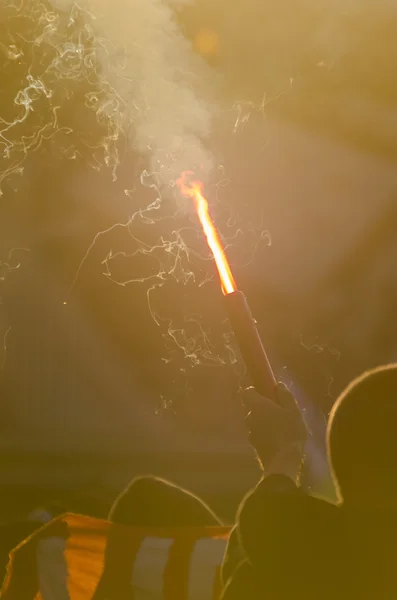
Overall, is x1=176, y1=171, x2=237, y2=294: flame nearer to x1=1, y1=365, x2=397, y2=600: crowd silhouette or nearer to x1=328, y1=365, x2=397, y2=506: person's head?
x1=1, y1=365, x2=397, y2=600: crowd silhouette

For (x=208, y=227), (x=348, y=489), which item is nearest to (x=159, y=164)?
(x=208, y=227)

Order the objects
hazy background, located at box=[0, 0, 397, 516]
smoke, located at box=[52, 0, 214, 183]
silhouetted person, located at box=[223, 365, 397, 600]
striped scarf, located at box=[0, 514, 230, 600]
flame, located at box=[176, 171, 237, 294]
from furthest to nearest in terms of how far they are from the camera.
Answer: hazy background, located at box=[0, 0, 397, 516] < smoke, located at box=[52, 0, 214, 183] < flame, located at box=[176, 171, 237, 294] < striped scarf, located at box=[0, 514, 230, 600] < silhouetted person, located at box=[223, 365, 397, 600]

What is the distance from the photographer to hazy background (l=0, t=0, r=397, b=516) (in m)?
2.73

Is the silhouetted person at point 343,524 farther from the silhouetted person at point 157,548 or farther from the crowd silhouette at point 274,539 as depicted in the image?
the silhouetted person at point 157,548

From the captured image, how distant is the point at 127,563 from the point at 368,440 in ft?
2.60

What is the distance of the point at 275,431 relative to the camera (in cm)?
128

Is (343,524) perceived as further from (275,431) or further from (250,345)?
(250,345)

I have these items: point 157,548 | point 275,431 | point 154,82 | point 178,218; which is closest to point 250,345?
point 275,431

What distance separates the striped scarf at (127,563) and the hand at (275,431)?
305 mm

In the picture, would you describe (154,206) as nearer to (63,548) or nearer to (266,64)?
(266,64)

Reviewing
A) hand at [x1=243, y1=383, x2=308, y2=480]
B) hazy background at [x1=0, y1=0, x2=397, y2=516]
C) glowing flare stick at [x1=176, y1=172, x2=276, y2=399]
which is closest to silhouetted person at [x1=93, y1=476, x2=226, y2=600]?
hand at [x1=243, y1=383, x2=308, y2=480]

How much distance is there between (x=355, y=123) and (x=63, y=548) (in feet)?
9.98

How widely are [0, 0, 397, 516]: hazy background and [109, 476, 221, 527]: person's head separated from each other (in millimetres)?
1636

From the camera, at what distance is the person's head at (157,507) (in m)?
1.57
